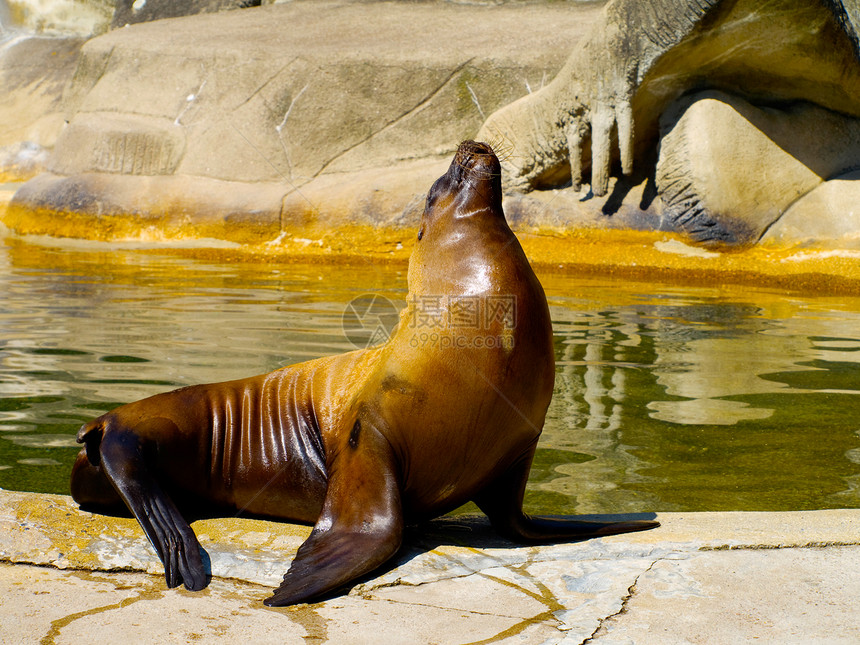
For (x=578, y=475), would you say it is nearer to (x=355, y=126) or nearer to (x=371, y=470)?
(x=371, y=470)

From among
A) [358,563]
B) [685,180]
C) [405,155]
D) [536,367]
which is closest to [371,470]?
[358,563]

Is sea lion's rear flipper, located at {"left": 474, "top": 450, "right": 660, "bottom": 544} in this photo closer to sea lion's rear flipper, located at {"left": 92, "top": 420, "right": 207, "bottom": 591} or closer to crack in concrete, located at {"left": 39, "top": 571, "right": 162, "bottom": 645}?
sea lion's rear flipper, located at {"left": 92, "top": 420, "right": 207, "bottom": 591}

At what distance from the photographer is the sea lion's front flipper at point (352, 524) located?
2.35 m

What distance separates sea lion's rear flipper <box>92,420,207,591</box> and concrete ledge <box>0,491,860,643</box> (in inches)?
2.1

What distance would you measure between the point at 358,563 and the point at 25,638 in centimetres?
78

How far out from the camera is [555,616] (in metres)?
2.16

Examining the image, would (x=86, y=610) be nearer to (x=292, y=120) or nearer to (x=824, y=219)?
(x=824, y=219)

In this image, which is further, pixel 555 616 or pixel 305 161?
pixel 305 161

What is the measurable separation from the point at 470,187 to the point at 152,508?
1318 millimetres

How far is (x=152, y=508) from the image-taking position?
110 inches

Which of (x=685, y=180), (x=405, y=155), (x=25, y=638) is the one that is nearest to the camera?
(x=25, y=638)

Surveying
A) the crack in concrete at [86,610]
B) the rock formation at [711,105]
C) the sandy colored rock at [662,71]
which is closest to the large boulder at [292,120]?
the sandy colored rock at [662,71]

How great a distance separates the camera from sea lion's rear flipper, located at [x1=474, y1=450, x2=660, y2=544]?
112 inches

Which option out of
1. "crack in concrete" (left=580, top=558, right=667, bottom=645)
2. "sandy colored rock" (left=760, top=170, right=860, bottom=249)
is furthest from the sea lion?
"sandy colored rock" (left=760, top=170, right=860, bottom=249)
